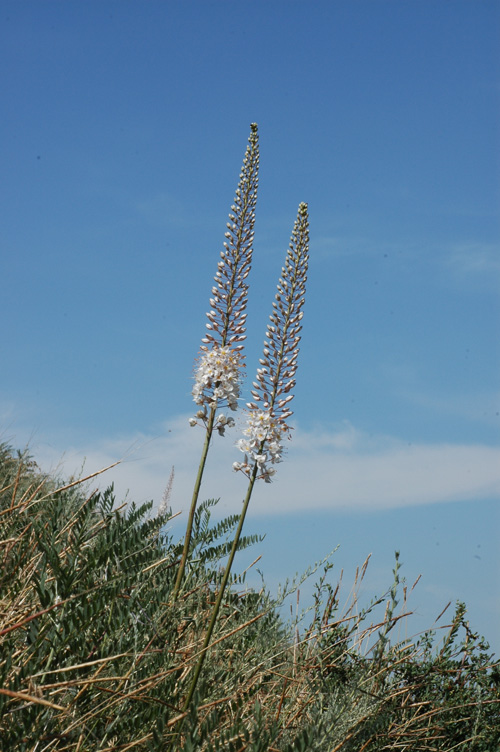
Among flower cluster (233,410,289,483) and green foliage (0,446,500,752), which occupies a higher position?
flower cluster (233,410,289,483)

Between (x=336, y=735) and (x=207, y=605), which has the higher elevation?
(x=207, y=605)

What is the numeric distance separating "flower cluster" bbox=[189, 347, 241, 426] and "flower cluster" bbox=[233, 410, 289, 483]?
65cm

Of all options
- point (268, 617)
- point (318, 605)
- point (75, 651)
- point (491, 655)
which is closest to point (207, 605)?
point (268, 617)

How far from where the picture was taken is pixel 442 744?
16.2 ft

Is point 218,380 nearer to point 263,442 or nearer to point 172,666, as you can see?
point 263,442

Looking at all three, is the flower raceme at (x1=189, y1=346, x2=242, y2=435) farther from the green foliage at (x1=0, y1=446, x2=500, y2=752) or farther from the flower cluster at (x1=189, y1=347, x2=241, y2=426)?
the green foliage at (x1=0, y1=446, x2=500, y2=752)

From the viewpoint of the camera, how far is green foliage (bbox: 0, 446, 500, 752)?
10.2ft

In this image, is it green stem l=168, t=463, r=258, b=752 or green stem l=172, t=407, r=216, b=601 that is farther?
green stem l=172, t=407, r=216, b=601

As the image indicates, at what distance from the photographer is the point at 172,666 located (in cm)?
394

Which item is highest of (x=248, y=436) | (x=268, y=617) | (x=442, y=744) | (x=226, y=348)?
(x=226, y=348)

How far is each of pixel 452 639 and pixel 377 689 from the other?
52.2 inches

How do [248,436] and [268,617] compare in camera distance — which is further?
[268,617]

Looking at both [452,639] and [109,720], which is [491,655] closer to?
[452,639]

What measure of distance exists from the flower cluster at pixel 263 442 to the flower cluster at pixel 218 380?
25.5 inches
